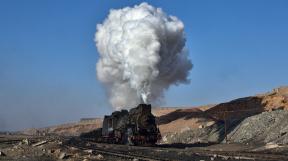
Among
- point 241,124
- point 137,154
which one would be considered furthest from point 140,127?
point 137,154

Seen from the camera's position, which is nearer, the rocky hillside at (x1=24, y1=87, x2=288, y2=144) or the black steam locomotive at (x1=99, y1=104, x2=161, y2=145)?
the rocky hillside at (x1=24, y1=87, x2=288, y2=144)

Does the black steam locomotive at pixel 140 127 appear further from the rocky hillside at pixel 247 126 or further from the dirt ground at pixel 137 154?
the dirt ground at pixel 137 154

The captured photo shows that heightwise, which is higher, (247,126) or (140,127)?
(140,127)

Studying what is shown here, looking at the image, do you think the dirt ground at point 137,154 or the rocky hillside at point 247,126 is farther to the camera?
the rocky hillside at point 247,126

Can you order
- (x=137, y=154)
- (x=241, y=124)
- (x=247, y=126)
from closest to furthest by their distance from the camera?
(x=137, y=154), (x=247, y=126), (x=241, y=124)

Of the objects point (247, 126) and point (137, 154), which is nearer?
point (137, 154)

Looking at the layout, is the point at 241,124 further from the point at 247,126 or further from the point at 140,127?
the point at 140,127

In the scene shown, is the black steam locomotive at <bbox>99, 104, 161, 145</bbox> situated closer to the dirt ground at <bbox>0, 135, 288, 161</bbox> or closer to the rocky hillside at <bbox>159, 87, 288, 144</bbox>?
the rocky hillside at <bbox>159, 87, 288, 144</bbox>

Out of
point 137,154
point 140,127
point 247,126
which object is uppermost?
point 140,127

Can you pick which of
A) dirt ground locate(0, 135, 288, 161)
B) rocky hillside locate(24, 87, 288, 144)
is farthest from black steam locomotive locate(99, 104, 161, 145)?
dirt ground locate(0, 135, 288, 161)

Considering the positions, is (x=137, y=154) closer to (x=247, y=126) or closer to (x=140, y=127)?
(x=140, y=127)

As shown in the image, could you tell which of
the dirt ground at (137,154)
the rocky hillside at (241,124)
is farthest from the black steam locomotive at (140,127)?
the dirt ground at (137,154)

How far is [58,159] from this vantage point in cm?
2680

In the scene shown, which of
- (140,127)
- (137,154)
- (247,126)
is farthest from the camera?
(247,126)
